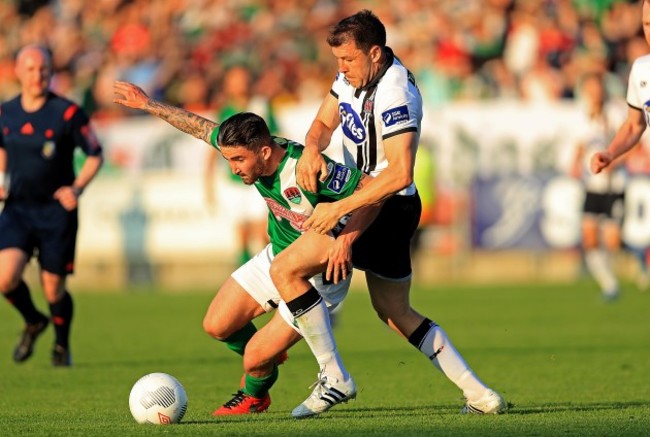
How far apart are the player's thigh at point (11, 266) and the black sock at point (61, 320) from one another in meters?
0.40

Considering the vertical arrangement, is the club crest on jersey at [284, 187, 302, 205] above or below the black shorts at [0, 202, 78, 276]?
above

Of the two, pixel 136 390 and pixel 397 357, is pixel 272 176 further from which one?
pixel 397 357

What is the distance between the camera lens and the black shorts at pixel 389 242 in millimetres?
7652

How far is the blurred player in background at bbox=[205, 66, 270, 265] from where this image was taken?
1639 centimetres

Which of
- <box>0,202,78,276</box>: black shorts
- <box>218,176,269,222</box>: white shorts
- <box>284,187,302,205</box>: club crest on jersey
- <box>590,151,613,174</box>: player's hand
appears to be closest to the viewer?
<box>284,187,302,205</box>: club crest on jersey

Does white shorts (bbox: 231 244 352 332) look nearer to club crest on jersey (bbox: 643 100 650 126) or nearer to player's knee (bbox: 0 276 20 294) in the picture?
club crest on jersey (bbox: 643 100 650 126)

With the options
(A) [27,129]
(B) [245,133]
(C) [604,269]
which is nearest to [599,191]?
(C) [604,269]

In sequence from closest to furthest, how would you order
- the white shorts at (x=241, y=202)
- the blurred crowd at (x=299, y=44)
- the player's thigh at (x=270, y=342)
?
the player's thigh at (x=270, y=342) < the white shorts at (x=241, y=202) < the blurred crowd at (x=299, y=44)

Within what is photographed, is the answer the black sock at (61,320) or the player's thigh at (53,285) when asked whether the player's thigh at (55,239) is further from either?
the black sock at (61,320)

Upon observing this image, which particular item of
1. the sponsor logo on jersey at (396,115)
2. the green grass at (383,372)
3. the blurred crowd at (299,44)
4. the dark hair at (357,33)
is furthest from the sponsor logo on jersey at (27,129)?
the blurred crowd at (299,44)

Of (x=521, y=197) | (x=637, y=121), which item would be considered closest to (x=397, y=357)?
(x=637, y=121)

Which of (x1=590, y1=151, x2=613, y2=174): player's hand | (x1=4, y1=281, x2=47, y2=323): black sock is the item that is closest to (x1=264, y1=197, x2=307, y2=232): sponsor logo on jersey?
(x1=590, y1=151, x2=613, y2=174): player's hand

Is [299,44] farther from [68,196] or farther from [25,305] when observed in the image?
[68,196]

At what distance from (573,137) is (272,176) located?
13.9 m
